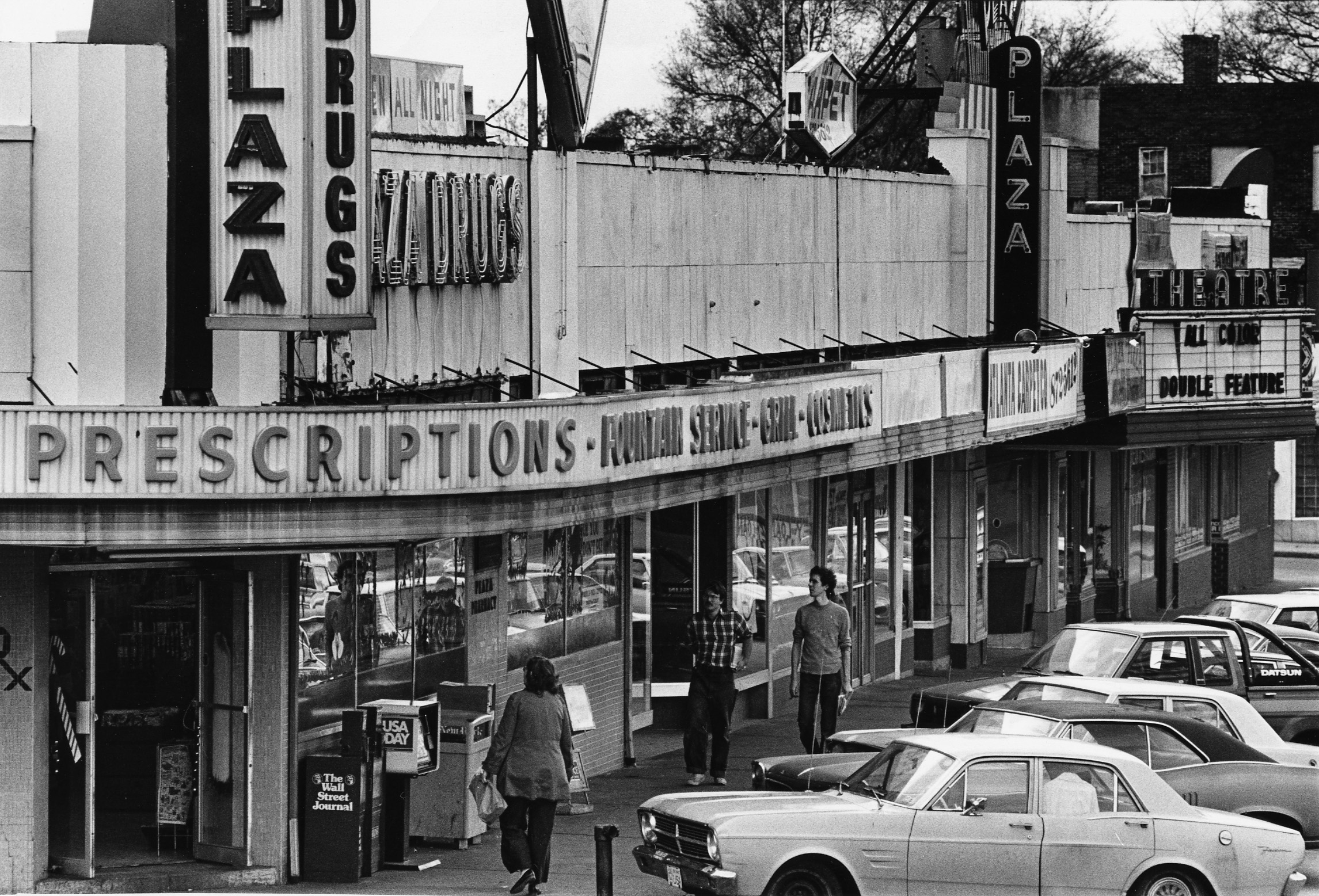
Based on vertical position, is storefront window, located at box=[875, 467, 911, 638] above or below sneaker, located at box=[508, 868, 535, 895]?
above

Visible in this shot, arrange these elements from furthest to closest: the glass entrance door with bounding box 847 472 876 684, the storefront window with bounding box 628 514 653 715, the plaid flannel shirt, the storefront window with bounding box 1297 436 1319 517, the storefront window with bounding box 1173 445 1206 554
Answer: the storefront window with bounding box 1297 436 1319 517
the storefront window with bounding box 1173 445 1206 554
the glass entrance door with bounding box 847 472 876 684
the storefront window with bounding box 628 514 653 715
the plaid flannel shirt

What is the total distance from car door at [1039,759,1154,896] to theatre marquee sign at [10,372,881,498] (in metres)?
3.78

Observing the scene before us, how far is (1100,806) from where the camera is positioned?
13.5m

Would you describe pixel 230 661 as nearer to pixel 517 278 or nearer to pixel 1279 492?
pixel 517 278

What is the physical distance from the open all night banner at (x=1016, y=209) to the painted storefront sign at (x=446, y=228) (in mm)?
12749

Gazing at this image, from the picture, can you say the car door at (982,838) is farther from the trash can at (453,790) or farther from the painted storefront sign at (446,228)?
the painted storefront sign at (446,228)

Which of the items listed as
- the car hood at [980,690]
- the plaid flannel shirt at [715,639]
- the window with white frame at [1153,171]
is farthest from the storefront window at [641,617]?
the window with white frame at [1153,171]

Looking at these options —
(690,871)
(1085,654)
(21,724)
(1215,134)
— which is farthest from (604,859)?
(1215,134)

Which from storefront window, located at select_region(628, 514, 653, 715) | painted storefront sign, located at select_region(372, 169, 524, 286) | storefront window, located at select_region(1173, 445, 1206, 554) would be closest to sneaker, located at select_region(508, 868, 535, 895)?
painted storefront sign, located at select_region(372, 169, 524, 286)

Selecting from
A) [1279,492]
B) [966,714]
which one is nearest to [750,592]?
[966,714]

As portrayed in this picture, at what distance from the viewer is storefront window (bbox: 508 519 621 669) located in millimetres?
18203

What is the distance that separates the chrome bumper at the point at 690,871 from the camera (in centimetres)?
1270

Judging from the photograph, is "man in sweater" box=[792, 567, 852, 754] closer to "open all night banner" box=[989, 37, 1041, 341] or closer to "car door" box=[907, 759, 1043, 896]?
"car door" box=[907, 759, 1043, 896]

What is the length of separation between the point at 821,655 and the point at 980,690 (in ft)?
4.71
